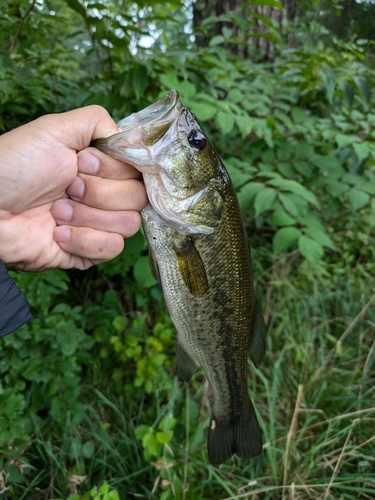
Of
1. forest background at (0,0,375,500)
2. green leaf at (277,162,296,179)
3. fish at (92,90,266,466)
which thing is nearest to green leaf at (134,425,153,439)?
forest background at (0,0,375,500)

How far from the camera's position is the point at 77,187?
136 cm

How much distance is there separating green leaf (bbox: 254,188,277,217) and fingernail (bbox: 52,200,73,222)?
3.43 ft

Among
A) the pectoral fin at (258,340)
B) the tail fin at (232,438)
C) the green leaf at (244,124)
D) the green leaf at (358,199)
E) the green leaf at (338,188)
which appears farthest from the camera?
the green leaf at (338,188)

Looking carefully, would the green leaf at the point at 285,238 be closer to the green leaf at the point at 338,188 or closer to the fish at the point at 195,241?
the green leaf at the point at 338,188

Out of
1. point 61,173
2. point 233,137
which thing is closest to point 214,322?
point 61,173

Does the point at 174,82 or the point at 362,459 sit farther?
the point at 362,459

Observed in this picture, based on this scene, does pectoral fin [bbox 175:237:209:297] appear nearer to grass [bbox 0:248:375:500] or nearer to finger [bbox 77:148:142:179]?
finger [bbox 77:148:142:179]

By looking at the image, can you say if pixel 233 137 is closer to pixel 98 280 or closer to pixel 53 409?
pixel 98 280

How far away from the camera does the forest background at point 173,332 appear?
212cm

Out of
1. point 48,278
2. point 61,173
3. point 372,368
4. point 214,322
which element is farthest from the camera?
point 372,368

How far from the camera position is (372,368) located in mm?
2898

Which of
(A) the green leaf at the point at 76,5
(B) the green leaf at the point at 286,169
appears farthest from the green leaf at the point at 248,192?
(A) the green leaf at the point at 76,5

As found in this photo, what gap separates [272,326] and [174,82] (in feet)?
7.05

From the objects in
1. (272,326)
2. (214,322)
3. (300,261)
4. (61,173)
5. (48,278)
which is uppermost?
(61,173)
